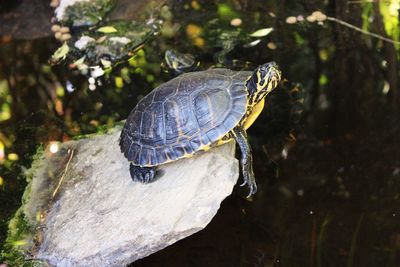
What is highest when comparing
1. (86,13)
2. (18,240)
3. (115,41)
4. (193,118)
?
(193,118)

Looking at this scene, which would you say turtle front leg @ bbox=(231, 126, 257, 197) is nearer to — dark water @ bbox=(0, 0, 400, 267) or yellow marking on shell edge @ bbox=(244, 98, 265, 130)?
yellow marking on shell edge @ bbox=(244, 98, 265, 130)

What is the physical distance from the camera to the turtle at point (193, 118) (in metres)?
4.08

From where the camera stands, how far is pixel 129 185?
14.3 ft

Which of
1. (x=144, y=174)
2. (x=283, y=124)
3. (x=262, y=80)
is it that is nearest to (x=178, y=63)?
(x=283, y=124)

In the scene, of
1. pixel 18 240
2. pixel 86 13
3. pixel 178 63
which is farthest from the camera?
pixel 86 13

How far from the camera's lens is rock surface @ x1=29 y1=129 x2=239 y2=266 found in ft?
12.8

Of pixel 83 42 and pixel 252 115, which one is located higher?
pixel 252 115

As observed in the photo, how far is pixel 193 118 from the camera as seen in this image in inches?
161

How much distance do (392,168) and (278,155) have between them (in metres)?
1.06

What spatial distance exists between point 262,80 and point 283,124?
1.20 m

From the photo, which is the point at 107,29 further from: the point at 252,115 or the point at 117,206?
the point at 117,206

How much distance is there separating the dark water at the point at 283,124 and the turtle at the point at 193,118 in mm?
546

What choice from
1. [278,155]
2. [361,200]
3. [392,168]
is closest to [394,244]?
[361,200]

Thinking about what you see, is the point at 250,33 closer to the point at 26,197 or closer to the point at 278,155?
the point at 278,155
